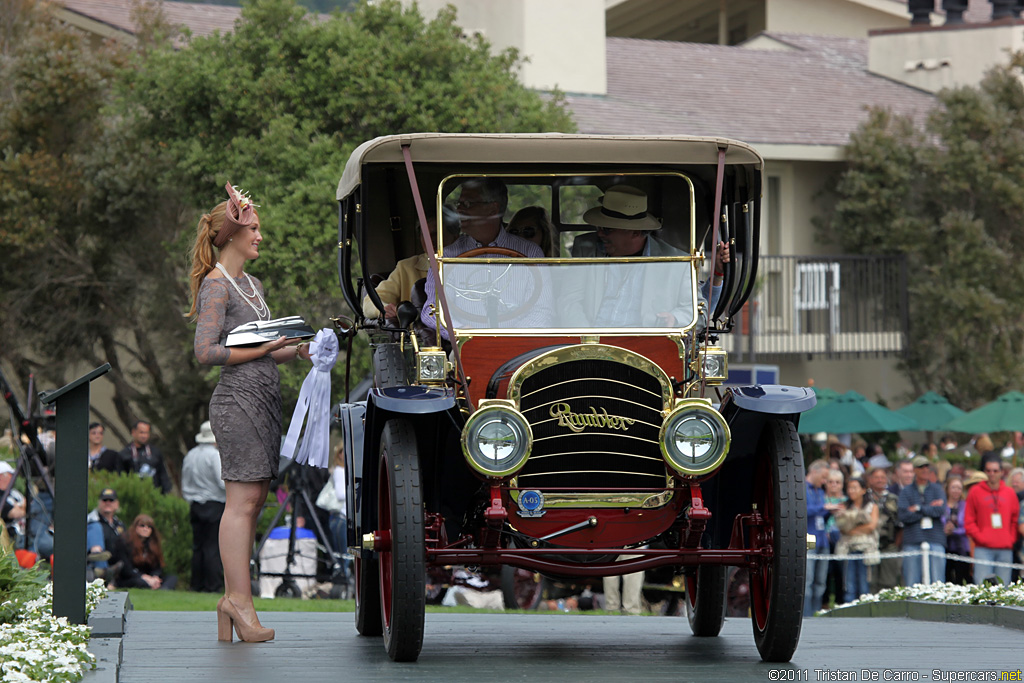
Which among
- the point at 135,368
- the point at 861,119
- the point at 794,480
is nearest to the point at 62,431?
the point at 794,480

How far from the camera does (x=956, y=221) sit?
2611 centimetres

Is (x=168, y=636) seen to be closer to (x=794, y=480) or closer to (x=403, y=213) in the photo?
(x=403, y=213)

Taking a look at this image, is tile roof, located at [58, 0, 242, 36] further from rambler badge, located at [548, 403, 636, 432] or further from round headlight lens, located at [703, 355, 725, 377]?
rambler badge, located at [548, 403, 636, 432]

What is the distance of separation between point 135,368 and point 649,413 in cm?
1979

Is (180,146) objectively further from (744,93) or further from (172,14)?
(744,93)

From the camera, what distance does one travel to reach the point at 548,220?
805cm

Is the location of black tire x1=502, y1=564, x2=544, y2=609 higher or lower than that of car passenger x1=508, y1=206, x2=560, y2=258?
lower

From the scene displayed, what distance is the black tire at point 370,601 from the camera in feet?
27.3

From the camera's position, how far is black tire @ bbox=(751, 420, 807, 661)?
658cm

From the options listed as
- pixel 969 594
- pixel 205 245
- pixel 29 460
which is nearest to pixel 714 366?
pixel 205 245

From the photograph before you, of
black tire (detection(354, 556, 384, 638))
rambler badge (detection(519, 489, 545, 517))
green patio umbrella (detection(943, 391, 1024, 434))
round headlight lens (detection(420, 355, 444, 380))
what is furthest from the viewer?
green patio umbrella (detection(943, 391, 1024, 434))

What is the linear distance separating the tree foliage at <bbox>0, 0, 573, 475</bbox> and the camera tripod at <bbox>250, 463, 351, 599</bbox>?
2.92 m

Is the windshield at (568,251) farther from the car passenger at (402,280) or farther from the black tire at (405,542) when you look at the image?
the black tire at (405,542)

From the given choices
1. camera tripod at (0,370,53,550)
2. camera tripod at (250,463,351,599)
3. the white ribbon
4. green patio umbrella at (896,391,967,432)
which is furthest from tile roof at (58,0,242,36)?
the white ribbon
